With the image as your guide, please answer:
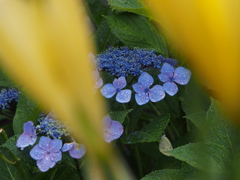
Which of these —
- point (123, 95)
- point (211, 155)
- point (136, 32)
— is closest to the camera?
point (211, 155)

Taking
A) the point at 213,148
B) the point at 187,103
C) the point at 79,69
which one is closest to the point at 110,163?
the point at 79,69

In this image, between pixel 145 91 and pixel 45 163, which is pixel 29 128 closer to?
pixel 45 163

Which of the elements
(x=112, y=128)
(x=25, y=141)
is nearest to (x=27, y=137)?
(x=25, y=141)

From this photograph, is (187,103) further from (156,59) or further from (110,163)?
(110,163)

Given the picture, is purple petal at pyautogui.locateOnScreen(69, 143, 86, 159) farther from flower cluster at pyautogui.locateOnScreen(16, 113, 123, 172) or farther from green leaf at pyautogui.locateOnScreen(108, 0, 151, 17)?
green leaf at pyautogui.locateOnScreen(108, 0, 151, 17)

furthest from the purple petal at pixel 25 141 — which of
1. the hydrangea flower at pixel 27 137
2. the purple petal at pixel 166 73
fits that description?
the purple petal at pixel 166 73

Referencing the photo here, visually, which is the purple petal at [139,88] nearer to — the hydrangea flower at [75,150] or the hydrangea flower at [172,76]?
the hydrangea flower at [172,76]
